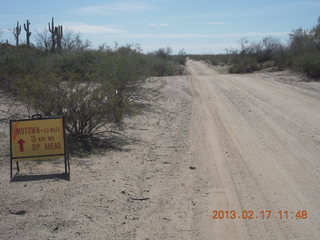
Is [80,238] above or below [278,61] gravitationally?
below

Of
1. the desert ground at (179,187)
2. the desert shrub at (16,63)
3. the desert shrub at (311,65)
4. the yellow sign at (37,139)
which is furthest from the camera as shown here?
the desert shrub at (311,65)

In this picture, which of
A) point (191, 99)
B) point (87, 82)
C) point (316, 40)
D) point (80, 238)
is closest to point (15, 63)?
point (191, 99)

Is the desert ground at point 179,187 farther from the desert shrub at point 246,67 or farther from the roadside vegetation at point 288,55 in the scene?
the desert shrub at point 246,67

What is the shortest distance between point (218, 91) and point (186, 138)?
12.8m

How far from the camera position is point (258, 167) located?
334 inches

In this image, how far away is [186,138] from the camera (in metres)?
11.5

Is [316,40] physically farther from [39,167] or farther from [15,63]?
[39,167]

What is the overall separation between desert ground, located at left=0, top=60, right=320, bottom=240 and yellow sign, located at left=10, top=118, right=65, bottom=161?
1.68 ft

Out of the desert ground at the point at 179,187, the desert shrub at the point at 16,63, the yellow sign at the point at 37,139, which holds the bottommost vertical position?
the desert ground at the point at 179,187

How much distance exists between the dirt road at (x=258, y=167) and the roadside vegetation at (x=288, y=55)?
552 inches

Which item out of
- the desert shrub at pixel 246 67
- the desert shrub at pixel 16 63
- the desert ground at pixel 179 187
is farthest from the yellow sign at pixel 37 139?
the desert shrub at pixel 246 67

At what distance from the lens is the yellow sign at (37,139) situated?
7387 mm

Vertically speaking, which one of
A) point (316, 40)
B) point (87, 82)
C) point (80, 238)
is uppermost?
point (316, 40)

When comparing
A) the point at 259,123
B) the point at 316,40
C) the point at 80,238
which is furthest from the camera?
the point at 316,40
